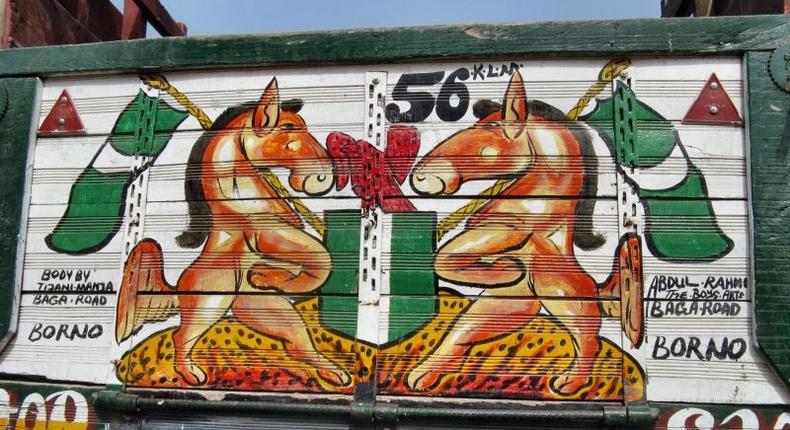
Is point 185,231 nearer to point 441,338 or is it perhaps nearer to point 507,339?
point 441,338

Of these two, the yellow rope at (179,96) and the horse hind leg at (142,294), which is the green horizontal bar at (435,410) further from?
the yellow rope at (179,96)

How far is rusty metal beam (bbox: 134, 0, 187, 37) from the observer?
6499 millimetres

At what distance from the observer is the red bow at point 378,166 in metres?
3.89

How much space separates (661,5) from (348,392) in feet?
19.4

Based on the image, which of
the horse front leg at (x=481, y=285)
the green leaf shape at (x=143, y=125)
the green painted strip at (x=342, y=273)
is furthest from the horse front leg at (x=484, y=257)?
the green leaf shape at (x=143, y=125)

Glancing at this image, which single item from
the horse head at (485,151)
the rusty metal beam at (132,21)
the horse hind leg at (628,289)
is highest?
the rusty metal beam at (132,21)

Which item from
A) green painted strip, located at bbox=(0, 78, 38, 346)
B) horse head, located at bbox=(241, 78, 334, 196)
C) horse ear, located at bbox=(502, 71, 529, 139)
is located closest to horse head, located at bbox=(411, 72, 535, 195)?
horse ear, located at bbox=(502, 71, 529, 139)

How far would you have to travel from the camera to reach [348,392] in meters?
3.72

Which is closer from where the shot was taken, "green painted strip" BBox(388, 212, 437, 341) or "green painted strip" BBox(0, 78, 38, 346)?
"green painted strip" BBox(388, 212, 437, 341)

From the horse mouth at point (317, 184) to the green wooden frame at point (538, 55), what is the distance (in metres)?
0.73

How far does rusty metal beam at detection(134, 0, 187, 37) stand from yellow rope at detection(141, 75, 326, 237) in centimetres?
259

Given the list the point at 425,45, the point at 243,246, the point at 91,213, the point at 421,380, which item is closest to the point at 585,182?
the point at 425,45

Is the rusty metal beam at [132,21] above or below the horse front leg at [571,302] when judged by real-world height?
above

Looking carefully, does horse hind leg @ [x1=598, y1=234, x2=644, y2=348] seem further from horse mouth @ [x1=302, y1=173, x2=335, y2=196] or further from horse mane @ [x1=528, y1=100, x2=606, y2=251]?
horse mouth @ [x1=302, y1=173, x2=335, y2=196]
